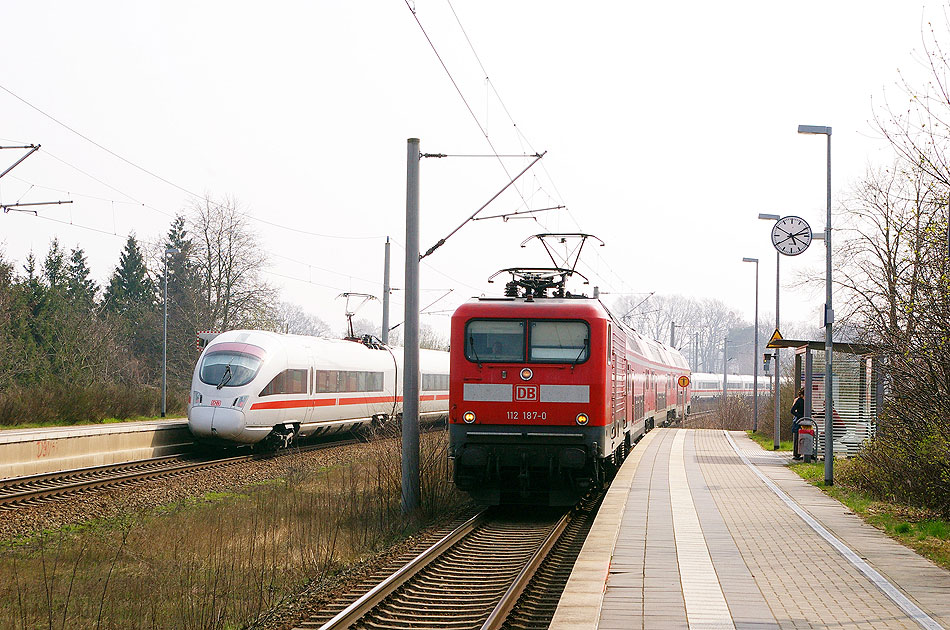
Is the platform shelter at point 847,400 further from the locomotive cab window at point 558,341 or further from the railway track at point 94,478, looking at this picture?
the railway track at point 94,478

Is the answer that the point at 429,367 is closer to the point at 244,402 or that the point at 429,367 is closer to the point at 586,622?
the point at 244,402

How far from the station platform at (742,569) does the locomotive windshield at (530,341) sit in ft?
7.25

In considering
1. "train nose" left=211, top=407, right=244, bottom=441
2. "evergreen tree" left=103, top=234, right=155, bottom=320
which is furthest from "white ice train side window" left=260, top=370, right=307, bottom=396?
"evergreen tree" left=103, top=234, right=155, bottom=320

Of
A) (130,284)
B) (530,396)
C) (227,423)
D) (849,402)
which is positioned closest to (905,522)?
(530,396)

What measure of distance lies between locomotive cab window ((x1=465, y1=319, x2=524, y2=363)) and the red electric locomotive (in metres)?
0.01

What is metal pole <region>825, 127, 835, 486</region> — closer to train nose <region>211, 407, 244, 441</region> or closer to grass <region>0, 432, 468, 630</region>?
grass <region>0, 432, 468, 630</region>

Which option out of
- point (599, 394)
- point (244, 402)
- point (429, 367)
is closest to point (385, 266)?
point (429, 367)

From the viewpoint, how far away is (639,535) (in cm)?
1060

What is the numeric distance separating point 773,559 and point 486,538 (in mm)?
3770

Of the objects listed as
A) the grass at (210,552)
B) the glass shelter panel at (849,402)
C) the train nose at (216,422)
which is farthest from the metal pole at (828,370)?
the train nose at (216,422)

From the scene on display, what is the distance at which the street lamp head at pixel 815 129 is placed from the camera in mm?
17219

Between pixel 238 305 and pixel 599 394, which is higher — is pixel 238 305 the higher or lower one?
the higher one

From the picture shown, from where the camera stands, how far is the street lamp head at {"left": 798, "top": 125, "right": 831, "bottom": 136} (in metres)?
17.2

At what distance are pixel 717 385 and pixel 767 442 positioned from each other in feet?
177
